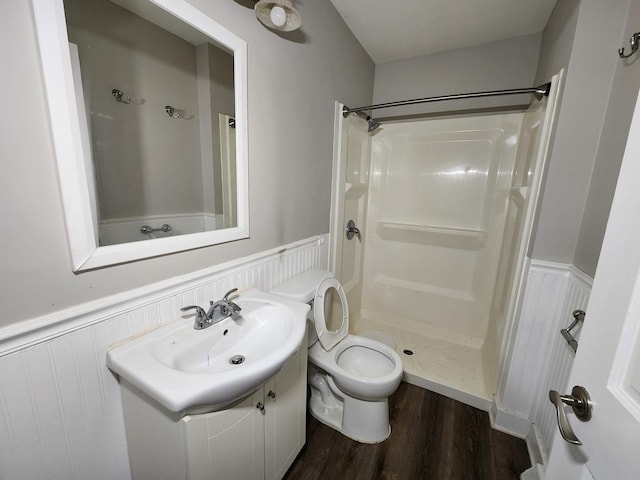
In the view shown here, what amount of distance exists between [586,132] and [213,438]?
1.83 meters

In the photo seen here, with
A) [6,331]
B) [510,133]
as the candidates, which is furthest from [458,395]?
[6,331]

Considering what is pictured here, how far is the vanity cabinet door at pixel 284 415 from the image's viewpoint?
99 centimetres

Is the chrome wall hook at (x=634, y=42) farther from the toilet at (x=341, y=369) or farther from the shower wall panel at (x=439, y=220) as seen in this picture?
the toilet at (x=341, y=369)

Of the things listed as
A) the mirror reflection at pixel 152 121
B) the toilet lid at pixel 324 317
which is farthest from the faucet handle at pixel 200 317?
the toilet lid at pixel 324 317

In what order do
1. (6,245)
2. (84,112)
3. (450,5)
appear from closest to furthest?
1. (6,245)
2. (84,112)
3. (450,5)

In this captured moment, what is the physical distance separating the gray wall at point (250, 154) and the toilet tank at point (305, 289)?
0.23m

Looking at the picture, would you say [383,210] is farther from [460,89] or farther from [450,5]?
[450,5]

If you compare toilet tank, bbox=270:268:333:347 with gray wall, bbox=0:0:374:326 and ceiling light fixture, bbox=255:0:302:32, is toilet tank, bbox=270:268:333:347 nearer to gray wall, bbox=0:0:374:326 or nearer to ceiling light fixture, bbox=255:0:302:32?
gray wall, bbox=0:0:374:326

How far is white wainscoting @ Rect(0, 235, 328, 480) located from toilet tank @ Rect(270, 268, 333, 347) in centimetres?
47

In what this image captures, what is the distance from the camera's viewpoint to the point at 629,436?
40 centimetres

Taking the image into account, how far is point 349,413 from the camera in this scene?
143cm

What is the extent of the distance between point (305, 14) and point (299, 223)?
1.07 metres

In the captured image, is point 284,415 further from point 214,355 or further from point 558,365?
point 558,365

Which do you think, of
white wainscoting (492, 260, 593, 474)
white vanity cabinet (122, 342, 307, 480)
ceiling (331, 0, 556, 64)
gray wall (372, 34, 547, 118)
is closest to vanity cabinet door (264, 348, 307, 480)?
white vanity cabinet (122, 342, 307, 480)
